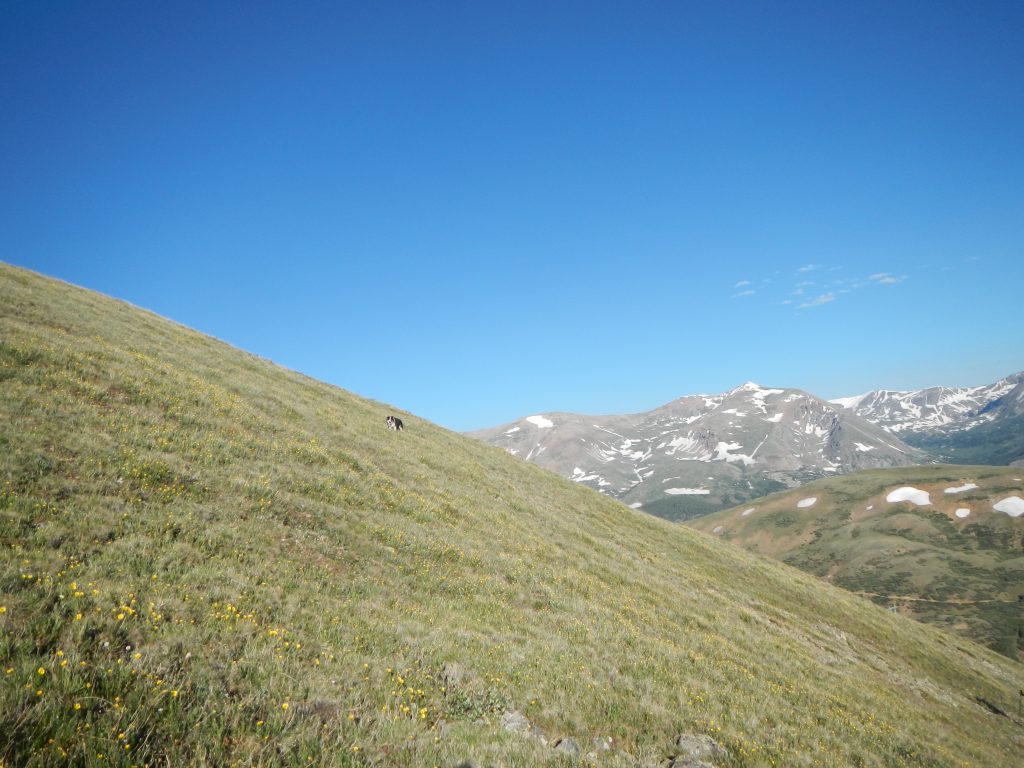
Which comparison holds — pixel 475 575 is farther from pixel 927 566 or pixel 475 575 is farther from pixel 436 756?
pixel 927 566

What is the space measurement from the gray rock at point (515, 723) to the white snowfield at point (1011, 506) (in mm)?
269896

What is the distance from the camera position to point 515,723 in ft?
30.2

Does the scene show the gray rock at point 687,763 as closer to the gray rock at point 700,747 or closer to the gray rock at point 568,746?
the gray rock at point 700,747

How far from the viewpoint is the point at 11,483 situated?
10.8m

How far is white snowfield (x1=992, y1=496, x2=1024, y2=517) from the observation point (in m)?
185

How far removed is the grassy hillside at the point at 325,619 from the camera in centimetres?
672

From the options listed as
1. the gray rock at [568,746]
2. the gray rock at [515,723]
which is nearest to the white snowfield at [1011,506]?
the gray rock at [568,746]

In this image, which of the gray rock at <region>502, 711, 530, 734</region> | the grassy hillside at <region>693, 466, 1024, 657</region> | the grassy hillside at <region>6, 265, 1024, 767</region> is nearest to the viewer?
the grassy hillside at <region>6, 265, 1024, 767</region>

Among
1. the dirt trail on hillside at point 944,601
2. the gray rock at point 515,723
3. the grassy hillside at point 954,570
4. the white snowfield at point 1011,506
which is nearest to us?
the gray rock at point 515,723

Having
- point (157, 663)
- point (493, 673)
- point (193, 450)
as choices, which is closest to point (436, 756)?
point (493, 673)

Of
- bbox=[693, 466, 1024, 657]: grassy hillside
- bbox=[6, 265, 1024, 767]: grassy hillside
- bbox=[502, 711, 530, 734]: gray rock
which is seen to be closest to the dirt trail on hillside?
bbox=[693, 466, 1024, 657]: grassy hillside

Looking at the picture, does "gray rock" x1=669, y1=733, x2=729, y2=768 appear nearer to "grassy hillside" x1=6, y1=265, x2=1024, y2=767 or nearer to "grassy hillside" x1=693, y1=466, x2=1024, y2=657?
"grassy hillside" x1=6, y1=265, x2=1024, y2=767

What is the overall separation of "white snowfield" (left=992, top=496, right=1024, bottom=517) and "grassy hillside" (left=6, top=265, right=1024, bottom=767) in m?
234

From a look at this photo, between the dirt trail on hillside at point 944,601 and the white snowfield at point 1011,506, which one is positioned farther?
the white snowfield at point 1011,506
